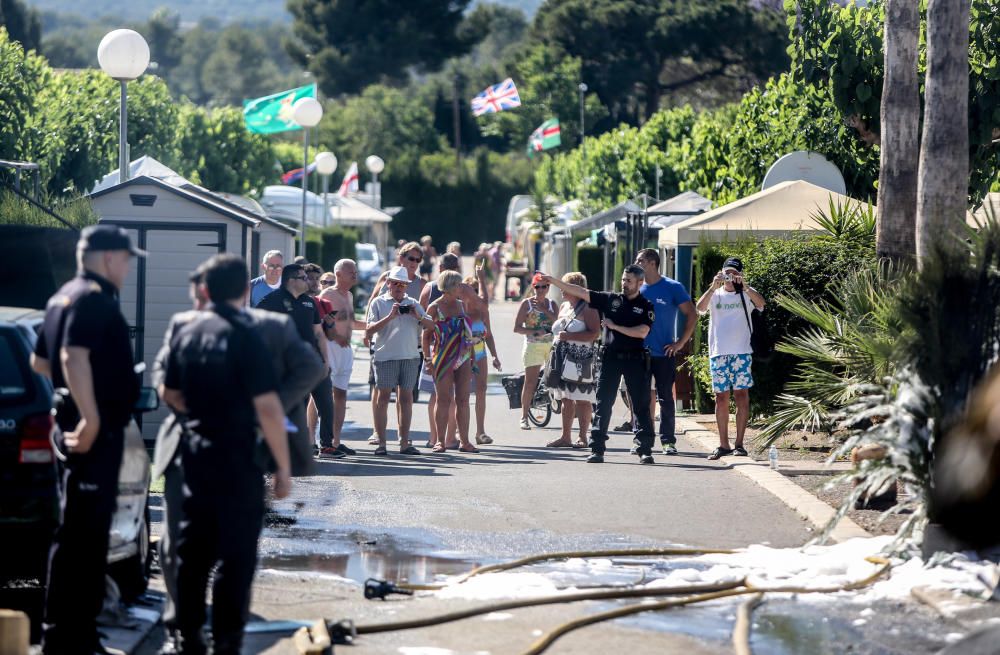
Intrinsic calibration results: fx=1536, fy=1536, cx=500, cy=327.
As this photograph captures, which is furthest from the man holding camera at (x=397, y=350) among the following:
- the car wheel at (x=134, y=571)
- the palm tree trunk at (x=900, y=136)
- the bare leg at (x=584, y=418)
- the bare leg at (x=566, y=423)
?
the car wheel at (x=134, y=571)

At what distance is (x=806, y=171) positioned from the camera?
19.3 metres

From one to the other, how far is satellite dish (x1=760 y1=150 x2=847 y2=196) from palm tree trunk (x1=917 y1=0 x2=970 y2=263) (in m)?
6.81

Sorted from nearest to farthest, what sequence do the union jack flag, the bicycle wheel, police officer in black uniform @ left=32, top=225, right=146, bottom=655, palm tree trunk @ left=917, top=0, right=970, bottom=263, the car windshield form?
police officer in black uniform @ left=32, top=225, right=146, bottom=655 < the car windshield < palm tree trunk @ left=917, top=0, right=970, bottom=263 < the bicycle wheel < the union jack flag

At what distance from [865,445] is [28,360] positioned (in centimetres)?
470

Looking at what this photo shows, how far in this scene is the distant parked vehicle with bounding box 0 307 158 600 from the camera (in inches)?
267

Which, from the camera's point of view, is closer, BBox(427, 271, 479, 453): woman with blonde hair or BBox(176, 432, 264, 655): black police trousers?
BBox(176, 432, 264, 655): black police trousers

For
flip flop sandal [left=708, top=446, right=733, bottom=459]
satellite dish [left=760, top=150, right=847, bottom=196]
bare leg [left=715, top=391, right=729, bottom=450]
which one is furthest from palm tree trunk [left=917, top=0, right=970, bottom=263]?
satellite dish [left=760, top=150, right=847, bottom=196]

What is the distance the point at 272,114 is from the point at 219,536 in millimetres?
20992

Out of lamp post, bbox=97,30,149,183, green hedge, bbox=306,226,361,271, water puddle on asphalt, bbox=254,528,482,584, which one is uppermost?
green hedge, bbox=306,226,361,271

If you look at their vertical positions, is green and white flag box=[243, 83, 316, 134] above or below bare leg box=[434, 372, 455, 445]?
above

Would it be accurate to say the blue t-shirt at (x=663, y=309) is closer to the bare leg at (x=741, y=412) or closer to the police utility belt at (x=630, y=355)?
the police utility belt at (x=630, y=355)

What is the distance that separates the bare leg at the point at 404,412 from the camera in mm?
13820

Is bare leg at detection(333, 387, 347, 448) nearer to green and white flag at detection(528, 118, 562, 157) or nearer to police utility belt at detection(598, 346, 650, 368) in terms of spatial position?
police utility belt at detection(598, 346, 650, 368)

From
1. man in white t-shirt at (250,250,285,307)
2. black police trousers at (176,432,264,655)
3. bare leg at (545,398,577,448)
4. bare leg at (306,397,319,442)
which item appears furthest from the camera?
bare leg at (545,398,577,448)
